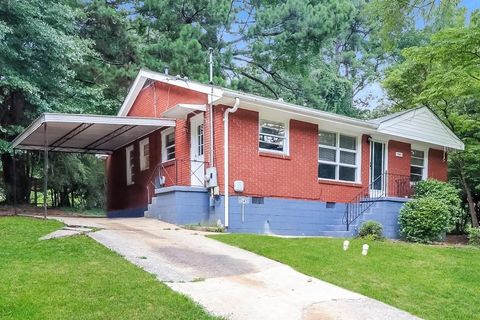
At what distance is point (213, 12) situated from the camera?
75.2 ft

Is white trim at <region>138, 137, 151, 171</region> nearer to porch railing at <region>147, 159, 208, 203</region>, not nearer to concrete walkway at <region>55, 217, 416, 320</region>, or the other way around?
porch railing at <region>147, 159, 208, 203</region>

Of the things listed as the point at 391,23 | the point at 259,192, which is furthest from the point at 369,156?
the point at 391,23

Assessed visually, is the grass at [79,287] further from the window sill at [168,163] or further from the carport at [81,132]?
the window sill at [168,163]

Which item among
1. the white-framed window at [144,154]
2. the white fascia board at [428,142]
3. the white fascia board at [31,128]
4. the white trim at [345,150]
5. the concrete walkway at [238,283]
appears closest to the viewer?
the concrete walkway at [238,283]

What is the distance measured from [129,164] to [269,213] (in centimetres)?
701

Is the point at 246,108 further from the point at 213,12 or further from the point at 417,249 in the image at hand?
the point at 213,12

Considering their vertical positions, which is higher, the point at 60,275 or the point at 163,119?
the point at 163,119

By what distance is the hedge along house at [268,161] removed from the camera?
12.9 metres

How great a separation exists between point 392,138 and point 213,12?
1081cm

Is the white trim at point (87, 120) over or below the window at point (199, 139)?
over

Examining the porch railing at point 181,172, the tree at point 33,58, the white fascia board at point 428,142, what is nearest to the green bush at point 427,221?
the white fascia board at point 428,142

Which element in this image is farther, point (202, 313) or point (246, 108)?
point (246, 108)

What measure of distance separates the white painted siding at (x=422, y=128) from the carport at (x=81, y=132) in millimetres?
6979

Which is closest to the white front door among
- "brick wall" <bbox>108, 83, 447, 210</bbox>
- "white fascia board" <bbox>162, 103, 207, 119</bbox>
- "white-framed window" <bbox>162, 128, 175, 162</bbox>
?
"brick wall" <bbox>108, 83, 447, 210</bbox>
